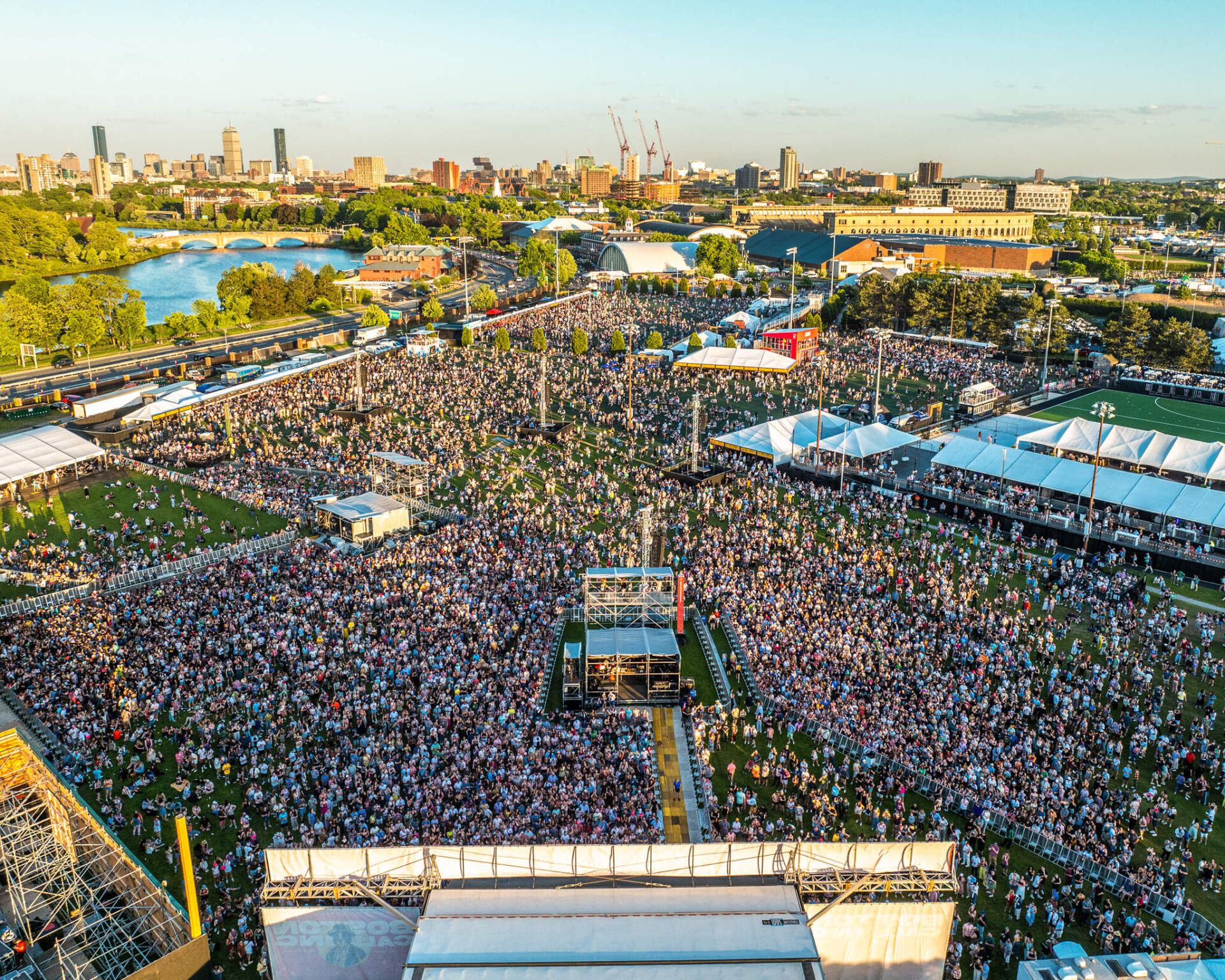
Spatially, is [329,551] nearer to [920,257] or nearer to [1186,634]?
[1186,634]

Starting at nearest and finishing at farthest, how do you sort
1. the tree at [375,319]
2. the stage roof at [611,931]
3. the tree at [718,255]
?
the stage roof at [611,931] → the tree at [375,319] → the tree at [718,255]

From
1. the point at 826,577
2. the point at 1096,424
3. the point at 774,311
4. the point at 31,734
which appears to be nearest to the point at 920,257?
the point at 774,311

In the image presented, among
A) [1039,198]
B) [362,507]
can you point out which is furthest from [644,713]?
[1039,198]

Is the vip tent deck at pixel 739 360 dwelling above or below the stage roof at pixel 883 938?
above

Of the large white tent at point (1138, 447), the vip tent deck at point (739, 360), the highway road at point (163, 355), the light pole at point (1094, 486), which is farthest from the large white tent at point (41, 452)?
the large white tent at point (1138, 447)

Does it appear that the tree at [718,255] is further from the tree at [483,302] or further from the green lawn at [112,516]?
the green lawn at [112,516]

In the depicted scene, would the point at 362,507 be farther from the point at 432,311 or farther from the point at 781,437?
the point at 432,311

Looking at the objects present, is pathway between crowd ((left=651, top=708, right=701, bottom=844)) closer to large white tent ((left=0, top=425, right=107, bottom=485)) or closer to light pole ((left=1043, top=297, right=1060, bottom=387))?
large white tent ((left=0, top=425, right=107, bottom=485))
